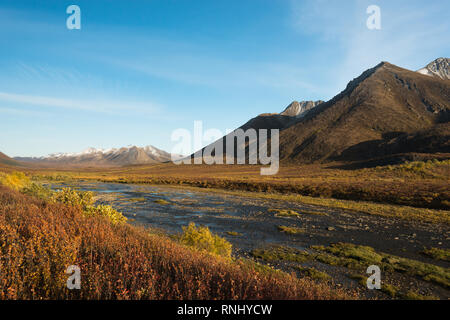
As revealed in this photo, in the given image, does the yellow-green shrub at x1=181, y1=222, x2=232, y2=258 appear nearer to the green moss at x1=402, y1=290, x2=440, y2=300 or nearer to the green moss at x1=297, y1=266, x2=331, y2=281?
the green moss at x1=297, y1=266, x2=331, y2=281

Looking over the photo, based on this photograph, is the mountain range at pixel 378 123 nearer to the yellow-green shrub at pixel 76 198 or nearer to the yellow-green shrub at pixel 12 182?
the yellow-green shrub at pixel 76 198

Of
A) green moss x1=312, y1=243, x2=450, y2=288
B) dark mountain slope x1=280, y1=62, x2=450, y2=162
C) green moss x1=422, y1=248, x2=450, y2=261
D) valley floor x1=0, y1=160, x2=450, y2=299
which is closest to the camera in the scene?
valley floor x1=0, y1=160, x2=450, y2=299

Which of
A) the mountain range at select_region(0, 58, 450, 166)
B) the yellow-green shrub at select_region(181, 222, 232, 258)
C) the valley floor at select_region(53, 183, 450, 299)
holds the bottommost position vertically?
the valley floor at select_region(53, 183, 450, 299)

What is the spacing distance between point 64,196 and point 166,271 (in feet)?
46.5

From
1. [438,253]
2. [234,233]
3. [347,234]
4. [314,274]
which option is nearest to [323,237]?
[347,234]

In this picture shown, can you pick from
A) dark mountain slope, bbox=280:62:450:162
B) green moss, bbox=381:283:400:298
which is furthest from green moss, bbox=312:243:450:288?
dark mountain slope, bbox=280:62:450:162

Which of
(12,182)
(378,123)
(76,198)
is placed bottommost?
(12,182)

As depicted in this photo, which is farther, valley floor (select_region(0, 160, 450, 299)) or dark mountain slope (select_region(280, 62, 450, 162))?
dark mountain slope (select_region(280, 62, 450, 162))

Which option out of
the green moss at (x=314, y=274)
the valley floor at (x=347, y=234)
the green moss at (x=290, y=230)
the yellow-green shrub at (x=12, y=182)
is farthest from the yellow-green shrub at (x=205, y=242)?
the yellow-green shrub at (x=12, y=182)

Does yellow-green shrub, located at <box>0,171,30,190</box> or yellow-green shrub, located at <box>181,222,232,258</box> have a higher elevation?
yellow-green shrub, located at <box>0,171,30,190</box>

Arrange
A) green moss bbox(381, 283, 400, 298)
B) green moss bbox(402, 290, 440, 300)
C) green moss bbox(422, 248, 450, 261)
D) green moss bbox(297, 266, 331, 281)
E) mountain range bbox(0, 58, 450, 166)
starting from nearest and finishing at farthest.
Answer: green moss bbox(402, 290, 440, 300) → green moss bbox(381, 283, 400, 298) → green moss bbox(297, 266, 331, 281) → green moss bbox(422, 248, 450, 261) → mountain range bbox(0, 58, 450, 166)

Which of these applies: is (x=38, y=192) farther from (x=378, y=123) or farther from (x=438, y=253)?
(x=378, y=123)

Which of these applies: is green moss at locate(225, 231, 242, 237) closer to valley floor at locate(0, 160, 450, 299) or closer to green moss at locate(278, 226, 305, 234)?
valley floor at locate(0, 160, 450, 299)
